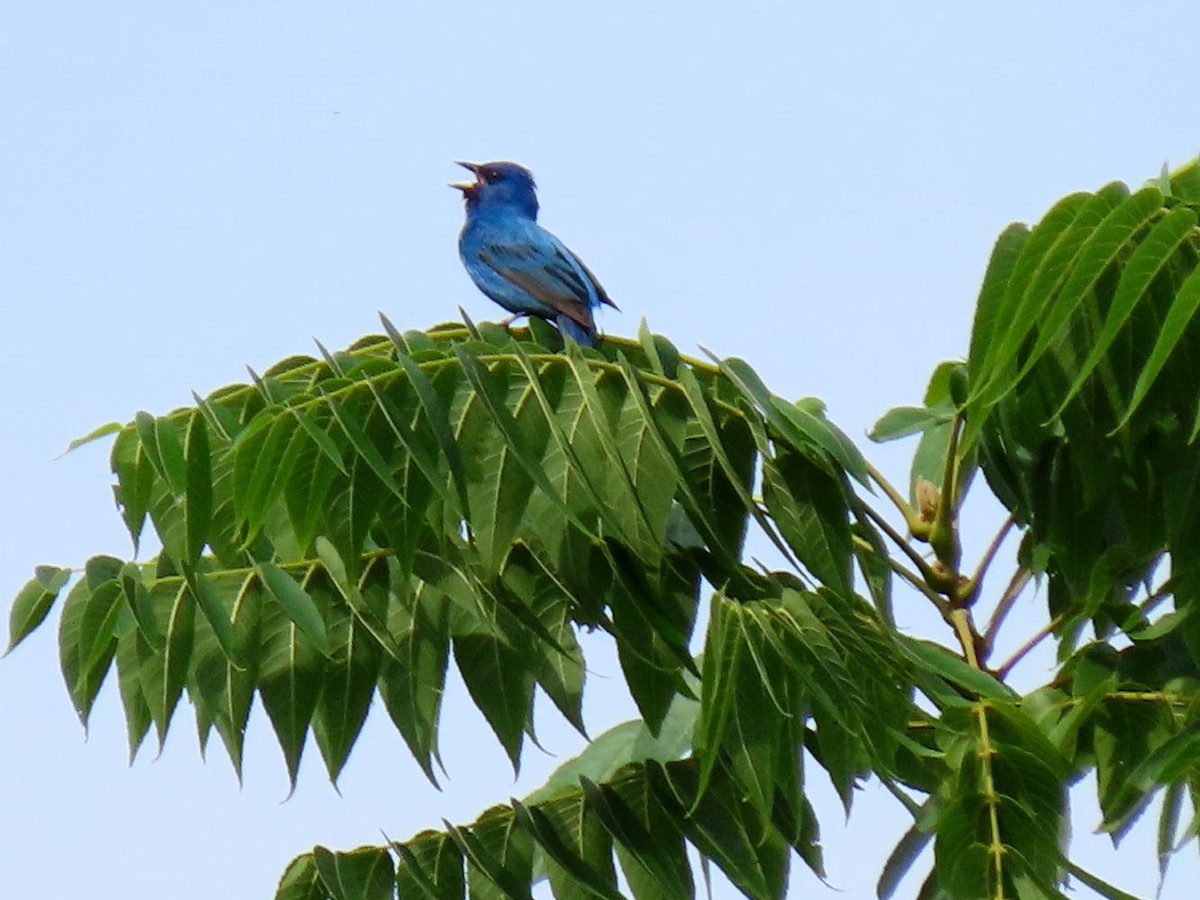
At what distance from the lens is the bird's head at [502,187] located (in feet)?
28.4

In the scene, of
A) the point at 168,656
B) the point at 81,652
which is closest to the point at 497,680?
the point at 168,656

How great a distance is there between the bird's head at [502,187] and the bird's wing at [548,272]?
48.0 inches

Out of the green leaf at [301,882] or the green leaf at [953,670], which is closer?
the green leaf at [953,670]

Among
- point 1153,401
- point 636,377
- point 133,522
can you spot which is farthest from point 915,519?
point 133,522

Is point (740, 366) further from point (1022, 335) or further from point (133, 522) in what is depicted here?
point (133, 522)

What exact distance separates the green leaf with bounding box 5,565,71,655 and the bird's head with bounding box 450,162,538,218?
5187mm

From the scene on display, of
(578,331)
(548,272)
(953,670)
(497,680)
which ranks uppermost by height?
(548,272)

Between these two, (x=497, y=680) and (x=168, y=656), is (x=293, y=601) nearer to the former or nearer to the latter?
(x=168, y=656)

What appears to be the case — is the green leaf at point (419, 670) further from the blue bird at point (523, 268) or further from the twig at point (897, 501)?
the blue bird at point (523, 268)

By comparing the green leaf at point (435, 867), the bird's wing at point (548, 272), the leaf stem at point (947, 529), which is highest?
the bird's wing at point (548, 272)

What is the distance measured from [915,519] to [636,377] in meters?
0.96

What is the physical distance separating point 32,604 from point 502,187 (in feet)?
18.8

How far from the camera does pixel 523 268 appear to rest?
22.4 feet

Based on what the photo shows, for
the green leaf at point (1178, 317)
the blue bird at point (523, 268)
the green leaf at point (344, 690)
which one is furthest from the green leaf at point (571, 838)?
the blue bird at point (523, 268)
